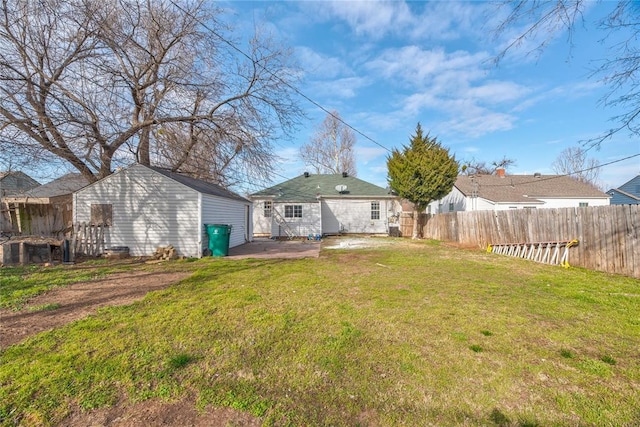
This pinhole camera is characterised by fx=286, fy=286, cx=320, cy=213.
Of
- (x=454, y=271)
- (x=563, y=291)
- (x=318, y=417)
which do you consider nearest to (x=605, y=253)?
(x=563, y=291)

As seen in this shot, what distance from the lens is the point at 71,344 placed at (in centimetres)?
324

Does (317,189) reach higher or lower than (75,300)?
higher

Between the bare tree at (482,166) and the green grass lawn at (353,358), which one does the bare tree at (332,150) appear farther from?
the green grass lawn at (353,358)

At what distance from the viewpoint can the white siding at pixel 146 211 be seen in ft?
33.9

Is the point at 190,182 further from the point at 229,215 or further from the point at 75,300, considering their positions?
the point at 75,300

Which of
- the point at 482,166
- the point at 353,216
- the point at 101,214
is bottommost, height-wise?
the point at 353,216

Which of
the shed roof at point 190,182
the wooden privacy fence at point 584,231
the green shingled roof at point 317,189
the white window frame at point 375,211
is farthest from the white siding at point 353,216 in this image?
the wooden privacy fence at point 584,231

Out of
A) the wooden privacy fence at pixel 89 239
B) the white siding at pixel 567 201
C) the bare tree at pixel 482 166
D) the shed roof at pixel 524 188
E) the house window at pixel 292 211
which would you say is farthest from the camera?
the bare tree at pixel 482 166

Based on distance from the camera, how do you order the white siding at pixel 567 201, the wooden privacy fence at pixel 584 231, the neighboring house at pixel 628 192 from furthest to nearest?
the neighboring house at pixel 628 192 → the white siding at pixel 567 201 → the wooden privacy fence at pixel 584 231

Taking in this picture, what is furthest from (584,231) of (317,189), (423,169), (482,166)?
(482,166)

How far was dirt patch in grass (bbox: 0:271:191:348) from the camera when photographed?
12.3ft

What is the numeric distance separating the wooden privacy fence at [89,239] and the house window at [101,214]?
0.35 m

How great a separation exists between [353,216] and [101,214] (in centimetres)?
1384

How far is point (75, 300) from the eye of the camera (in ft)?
16.4
